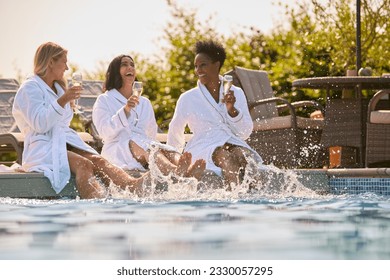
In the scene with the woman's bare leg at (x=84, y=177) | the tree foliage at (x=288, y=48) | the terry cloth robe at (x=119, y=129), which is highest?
the tree foliage at (x=288, y=48)

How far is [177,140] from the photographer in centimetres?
574

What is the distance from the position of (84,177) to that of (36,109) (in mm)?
501

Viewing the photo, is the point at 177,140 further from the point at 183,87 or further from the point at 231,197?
the point at 183,87

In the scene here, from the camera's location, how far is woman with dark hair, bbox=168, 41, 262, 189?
564cm

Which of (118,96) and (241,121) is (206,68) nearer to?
(241,121)

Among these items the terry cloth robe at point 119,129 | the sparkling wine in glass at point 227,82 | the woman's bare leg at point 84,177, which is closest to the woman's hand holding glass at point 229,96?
the sparkling wine in glass at point 227,82

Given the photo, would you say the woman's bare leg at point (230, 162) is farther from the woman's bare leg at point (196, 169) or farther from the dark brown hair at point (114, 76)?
the dark brown hair at point (114, 76)

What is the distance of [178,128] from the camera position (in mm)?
5719

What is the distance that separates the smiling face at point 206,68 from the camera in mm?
5645

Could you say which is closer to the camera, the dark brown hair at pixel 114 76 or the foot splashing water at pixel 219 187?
the foot splashing water at pixel 219 187

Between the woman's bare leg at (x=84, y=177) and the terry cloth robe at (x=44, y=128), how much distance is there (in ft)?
0.16

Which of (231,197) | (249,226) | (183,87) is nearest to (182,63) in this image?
(183,87)

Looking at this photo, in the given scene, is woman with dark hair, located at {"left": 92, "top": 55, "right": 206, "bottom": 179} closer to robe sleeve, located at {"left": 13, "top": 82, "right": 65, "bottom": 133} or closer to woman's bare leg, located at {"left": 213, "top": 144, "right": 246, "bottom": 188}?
woman's bare leg, located at {"left": 213, "top": 144, "right": 246, "bottom": 188}

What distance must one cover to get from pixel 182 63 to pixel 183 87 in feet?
1.64
